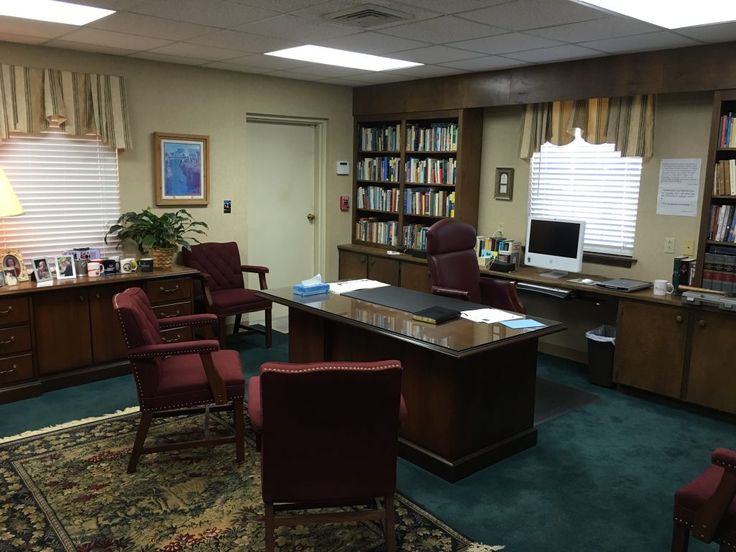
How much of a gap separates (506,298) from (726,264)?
151 centimetres

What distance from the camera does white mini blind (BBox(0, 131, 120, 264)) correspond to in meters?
4.75

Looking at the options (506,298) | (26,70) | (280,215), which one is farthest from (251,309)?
(26,70)

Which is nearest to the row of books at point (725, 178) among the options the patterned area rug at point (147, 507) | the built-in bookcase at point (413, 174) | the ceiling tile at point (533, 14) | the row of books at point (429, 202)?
the ceiling tile at point (533, 14)

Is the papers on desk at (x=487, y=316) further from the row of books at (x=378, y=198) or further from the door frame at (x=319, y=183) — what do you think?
the door frame at (x=319, y=183)

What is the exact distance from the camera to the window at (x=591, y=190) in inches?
201

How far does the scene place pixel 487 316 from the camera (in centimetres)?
363

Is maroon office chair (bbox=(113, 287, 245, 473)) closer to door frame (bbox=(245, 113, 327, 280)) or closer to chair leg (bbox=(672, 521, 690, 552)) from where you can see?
chair leg (bbox=(672, 521, 690, 552))

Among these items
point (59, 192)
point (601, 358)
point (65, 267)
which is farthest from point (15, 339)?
point (601, 358)

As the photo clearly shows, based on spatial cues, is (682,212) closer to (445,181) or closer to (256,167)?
(445,181)

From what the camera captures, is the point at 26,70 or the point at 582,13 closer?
Result: the point at 582,13

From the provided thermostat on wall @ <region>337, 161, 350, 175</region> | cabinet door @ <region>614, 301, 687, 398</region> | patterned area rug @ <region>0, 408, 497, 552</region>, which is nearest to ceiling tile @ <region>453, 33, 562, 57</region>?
cabinet door @ <region>614, 301, 687, 398</region>

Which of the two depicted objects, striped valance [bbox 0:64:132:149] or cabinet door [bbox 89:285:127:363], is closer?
striped valance [bbox 0:64:132:149]

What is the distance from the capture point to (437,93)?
235 inches

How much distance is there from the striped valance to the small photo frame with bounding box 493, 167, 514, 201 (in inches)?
130
